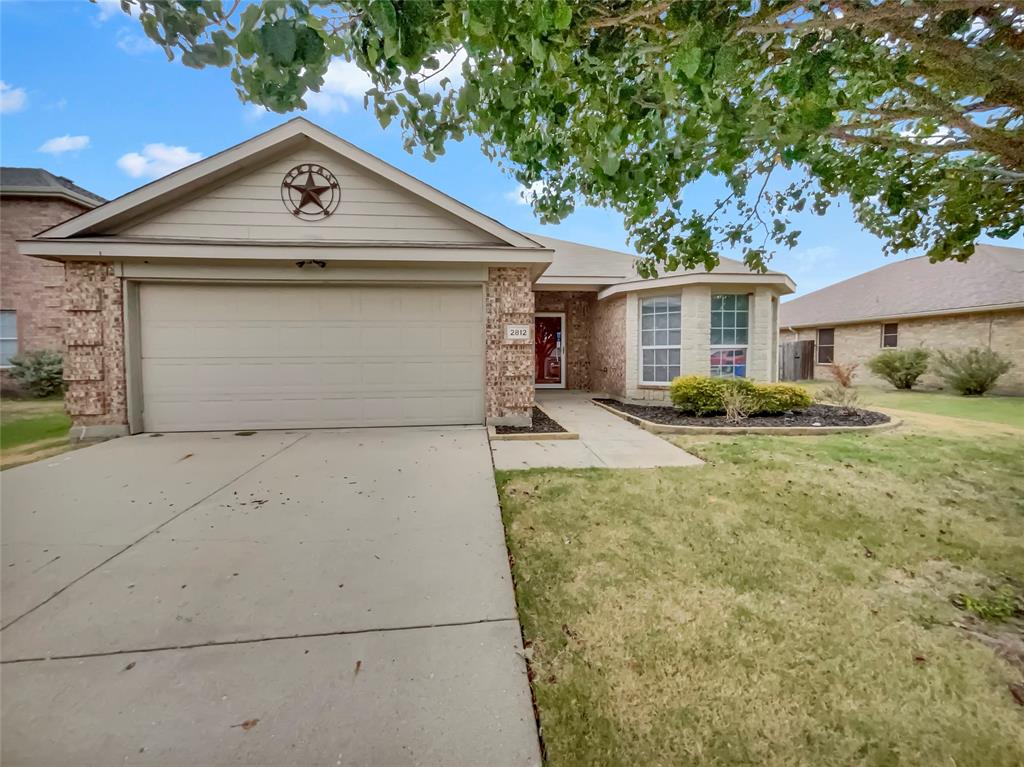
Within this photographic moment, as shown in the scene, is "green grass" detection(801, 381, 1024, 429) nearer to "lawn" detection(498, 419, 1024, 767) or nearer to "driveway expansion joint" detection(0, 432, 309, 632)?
"lawn" detection(498, 419, 1024, 767)

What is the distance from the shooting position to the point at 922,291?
15914 millimetres

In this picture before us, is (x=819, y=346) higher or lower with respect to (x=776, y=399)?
higher

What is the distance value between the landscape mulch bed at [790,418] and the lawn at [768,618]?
3039 millimetres

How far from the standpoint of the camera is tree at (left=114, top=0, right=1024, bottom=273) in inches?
76.5

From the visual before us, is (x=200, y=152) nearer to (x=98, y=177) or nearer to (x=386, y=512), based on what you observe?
(x=98, y=177)

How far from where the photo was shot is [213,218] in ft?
22.6

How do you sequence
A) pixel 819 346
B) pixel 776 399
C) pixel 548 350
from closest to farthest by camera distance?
pixel 776 399
pixel 548 350
pixel 819 346

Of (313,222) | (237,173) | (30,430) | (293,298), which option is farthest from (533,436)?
(30,430)

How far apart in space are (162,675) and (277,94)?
9.82 ft

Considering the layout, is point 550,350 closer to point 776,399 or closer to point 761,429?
point 776,399

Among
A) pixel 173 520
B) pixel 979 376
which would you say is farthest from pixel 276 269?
pixel 979 376

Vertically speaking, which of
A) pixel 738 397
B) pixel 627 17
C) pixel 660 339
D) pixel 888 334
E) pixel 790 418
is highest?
pixel 627 17

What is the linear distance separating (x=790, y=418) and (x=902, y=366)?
31.7ft

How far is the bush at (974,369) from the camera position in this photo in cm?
1210
